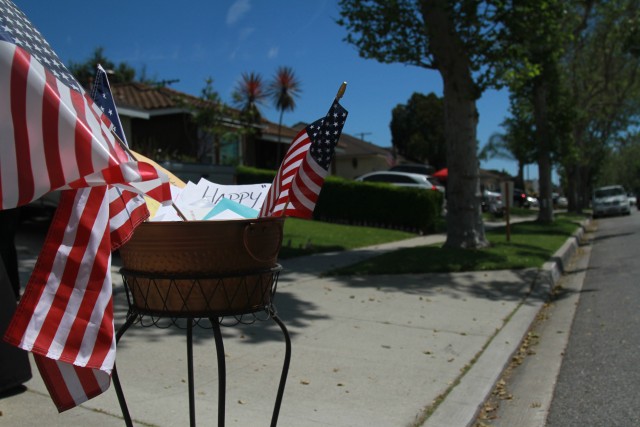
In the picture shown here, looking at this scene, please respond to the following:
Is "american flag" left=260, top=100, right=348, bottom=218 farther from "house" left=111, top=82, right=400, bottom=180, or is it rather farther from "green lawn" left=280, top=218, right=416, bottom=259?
"house" left=111, top=82, right=400, bottom=180

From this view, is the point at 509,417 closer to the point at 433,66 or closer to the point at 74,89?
the point at 74,89

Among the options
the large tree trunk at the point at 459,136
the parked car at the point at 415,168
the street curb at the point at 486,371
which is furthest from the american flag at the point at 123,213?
the parked car at the point at 415,168

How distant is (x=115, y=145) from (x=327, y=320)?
534 cm

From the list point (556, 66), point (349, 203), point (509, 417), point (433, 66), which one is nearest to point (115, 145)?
point (509, 417)

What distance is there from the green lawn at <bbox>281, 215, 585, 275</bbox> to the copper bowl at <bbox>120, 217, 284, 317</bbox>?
774cm

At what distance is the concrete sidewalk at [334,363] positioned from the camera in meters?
3.98

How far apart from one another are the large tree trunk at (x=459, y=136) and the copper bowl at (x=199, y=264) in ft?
35.5

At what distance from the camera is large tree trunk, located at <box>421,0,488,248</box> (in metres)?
12.4

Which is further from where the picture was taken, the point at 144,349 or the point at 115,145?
the point at 144,349

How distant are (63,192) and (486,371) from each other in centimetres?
428

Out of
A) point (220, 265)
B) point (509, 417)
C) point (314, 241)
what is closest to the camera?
point (220, 265)

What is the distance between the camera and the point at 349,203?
20.2m

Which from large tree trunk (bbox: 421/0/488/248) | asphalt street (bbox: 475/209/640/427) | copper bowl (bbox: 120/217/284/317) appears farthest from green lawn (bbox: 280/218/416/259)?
copper bowl (bbox: 120/217/284/317)

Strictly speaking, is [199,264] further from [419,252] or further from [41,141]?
[419,252]
